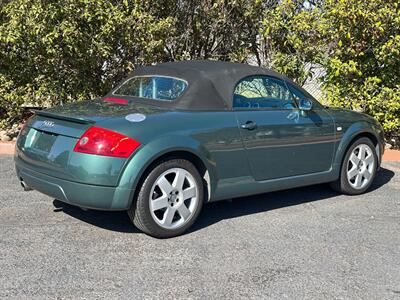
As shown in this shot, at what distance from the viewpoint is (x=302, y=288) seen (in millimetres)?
3607

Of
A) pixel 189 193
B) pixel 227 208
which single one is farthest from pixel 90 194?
pixel 227 208

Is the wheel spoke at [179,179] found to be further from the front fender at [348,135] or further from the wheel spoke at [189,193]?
the front fender at [348,135]

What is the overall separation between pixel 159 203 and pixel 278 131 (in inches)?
59.0

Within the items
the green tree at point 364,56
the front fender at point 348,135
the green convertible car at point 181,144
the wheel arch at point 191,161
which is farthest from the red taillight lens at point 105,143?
the green tree at point 364,56

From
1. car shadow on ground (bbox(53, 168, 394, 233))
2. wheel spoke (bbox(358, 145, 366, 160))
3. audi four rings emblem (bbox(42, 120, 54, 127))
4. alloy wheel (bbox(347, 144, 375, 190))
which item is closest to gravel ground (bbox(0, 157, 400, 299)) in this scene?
car shadow on ground (bbox(53, 168, 394, 233))

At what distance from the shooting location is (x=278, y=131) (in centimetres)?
511

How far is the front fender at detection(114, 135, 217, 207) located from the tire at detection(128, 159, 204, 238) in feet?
0.37

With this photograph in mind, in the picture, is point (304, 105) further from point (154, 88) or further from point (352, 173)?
point (154, 88)

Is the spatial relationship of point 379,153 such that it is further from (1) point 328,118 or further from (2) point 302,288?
(2) point 302,288

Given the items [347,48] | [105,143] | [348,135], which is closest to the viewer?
[105,143]

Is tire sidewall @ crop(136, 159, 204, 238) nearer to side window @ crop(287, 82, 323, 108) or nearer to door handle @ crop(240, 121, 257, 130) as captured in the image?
door handle @ crop(240, 121, 257, 130)

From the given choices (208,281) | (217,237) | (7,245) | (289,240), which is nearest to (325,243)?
(289,240)

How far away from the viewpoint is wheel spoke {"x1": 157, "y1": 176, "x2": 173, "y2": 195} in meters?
4.34

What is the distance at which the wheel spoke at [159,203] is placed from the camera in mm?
4324
